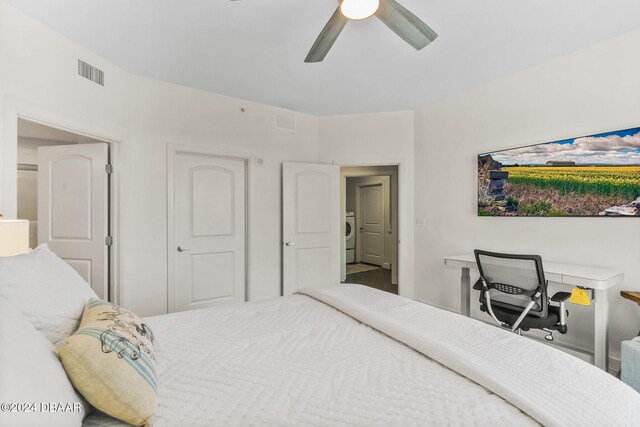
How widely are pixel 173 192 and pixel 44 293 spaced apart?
2.31 m

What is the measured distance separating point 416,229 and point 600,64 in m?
2.24

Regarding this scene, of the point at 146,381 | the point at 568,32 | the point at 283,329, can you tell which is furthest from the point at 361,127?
the point at 146,381

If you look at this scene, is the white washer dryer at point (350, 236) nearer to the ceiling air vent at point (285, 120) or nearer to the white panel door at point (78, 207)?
the ceiling air vent at point (285, 120)

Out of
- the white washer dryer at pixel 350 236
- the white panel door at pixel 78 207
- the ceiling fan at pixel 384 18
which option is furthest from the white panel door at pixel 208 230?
the white washer dryer at pixel 350 236

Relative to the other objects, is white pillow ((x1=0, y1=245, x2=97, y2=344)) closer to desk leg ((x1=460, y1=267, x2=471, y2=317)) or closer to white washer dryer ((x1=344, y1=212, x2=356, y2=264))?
desk leg ((x1=460, y1=267, x2=471, y2=317))

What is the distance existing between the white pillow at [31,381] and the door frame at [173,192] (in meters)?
2.47

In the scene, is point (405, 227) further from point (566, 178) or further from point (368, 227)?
point (368, 227)

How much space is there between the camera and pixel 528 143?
291 centimetres

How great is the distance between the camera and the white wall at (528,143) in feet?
7.77

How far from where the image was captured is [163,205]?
3154 millimetres

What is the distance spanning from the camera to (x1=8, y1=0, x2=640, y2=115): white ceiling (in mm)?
2016

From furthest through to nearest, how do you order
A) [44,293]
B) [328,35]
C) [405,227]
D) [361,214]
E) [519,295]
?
[361,214]
[405,227]
[519,295]
[328,35]
[44,293]

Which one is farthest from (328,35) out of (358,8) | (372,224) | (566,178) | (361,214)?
(361,214)

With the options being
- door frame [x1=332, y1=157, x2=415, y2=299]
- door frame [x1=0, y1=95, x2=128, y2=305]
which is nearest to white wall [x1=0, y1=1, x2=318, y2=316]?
door frame [x1=0, y1=95, x2=128, y2=305]
